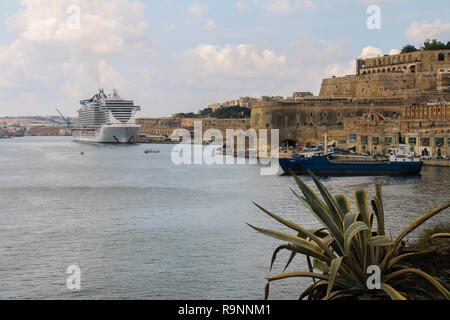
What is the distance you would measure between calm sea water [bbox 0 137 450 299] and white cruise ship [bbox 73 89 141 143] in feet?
210

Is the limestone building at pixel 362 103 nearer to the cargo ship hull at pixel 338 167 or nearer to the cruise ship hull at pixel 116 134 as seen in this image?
the cargo ship hull at pixel 338 167

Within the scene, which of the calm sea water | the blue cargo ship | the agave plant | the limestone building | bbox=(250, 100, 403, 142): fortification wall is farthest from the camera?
bbox=(250, 100, 403, 142): fortification wall

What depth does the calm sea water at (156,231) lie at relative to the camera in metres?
12.6

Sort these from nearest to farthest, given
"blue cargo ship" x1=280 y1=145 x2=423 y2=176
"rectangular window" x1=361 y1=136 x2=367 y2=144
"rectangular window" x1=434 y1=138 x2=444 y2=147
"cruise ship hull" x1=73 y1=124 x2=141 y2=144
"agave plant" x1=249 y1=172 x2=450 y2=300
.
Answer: "agave plant" x1=249 y1=172 x2=450 y2=300 < "blue cargo ship" x1=280 y1=145 x2=423 y2=176 < "rectangular window" x1=434 y1=138 x2=444 y2=147 < "rectangular window" x1=361 y1=136 x2=367 y2=144 < "cruise ship hull" x1=73 y1=124 x2=141 y2=144

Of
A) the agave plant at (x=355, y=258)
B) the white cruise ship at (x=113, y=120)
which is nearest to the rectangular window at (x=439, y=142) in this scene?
the agave plant at (x=355, y=258)

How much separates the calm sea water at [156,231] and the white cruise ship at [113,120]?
6397cm

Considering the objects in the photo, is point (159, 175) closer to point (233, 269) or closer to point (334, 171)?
point (334, 171)

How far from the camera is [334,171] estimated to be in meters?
40.1

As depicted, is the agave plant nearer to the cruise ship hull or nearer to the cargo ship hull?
the cargo ship hull

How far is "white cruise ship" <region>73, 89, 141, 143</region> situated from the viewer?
102250 mm

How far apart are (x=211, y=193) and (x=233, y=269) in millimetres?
16927

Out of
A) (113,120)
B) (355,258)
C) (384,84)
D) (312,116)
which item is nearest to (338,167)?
(312,116)

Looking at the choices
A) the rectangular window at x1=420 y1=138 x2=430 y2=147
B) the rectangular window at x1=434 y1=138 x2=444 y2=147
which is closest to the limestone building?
the rectangular window at x1=420 y1=138 x2=430 y2=147
